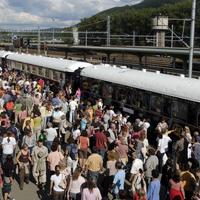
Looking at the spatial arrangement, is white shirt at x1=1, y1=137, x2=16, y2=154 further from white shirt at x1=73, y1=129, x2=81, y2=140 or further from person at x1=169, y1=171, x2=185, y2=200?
person at x1=169, y1=171, x2=185, y2=200

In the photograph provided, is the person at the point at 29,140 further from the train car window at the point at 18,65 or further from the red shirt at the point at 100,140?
the train car window at the point at 18,65

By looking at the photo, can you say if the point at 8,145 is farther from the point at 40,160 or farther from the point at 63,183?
the point at 63,183

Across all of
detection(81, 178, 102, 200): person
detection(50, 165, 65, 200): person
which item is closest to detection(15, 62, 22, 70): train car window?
detection(50, 165, 65, 200): person

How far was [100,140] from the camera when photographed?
1470cm

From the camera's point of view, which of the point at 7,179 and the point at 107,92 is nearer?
the point at 7,179

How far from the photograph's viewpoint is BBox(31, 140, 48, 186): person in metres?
13.1

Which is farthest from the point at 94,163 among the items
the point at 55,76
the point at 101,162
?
the point at 55,76

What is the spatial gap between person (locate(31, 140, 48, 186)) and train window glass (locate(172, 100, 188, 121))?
602 cm

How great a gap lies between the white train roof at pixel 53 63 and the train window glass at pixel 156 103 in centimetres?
1108

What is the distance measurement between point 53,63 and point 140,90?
14.3 meters

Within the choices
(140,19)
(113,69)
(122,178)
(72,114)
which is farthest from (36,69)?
(140,19)

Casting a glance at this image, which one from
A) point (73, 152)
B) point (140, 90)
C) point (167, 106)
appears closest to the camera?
point (73, 152)

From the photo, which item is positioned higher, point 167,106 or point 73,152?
point 167,106

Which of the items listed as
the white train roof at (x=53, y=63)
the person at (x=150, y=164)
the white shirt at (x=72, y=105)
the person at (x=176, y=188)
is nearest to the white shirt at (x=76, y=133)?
the person at (x=150, y=164)
